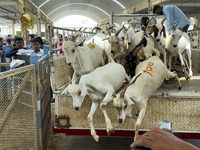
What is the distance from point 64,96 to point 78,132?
63cm

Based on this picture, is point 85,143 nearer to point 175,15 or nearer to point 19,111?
point 19,111

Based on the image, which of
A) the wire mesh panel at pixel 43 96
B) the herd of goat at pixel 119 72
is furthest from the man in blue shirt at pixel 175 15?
the wire mesh panel at pixel 43 96

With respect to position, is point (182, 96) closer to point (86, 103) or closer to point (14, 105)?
point (86, 103)

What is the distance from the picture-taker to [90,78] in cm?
321

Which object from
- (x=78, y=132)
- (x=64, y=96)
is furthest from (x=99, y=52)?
(x=78, y=132)

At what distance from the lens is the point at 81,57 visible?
4.07m

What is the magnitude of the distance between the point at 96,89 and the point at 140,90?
2.16 feet

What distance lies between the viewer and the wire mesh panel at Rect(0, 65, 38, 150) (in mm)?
2586

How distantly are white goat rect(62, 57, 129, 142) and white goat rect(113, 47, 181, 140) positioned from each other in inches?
10.0

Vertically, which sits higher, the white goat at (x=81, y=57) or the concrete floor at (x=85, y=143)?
the white goat at (x=81, y=57)

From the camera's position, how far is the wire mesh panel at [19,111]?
2.59m

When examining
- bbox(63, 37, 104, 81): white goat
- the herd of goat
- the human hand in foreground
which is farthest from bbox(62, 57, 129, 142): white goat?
the human hand in foreground

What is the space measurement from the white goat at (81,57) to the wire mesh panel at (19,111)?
0.85m

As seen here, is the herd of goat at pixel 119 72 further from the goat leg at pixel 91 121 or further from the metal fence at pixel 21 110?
the metal fence at pixel 21 110
